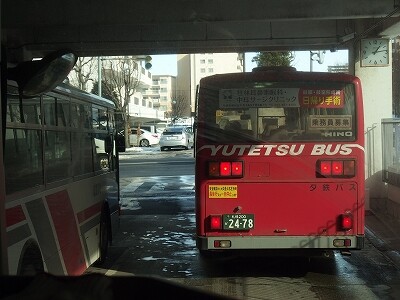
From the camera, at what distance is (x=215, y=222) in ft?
22.8

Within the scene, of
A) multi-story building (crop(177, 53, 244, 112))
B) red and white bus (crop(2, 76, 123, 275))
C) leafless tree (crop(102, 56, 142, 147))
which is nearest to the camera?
red and white bus (crop(2, 76, 123, 275))

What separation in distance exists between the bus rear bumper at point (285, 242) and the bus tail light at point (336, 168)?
2.63 ft

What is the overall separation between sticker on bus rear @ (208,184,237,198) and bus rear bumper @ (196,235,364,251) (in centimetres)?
54

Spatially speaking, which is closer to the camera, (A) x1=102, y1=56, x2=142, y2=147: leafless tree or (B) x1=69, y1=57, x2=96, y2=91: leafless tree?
(B) x1=69, y1=57, x2=96, y2=91: leafless tree

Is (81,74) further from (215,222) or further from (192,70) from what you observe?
(192,70)

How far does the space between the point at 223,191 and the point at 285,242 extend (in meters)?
1.03

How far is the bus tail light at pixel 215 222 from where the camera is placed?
6949 mm

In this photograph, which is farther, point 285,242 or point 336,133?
point 336,133

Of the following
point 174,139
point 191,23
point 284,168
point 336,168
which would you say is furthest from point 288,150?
point 174,139

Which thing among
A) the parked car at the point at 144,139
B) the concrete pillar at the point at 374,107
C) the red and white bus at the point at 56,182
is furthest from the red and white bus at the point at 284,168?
the parked car at the point at 144,139

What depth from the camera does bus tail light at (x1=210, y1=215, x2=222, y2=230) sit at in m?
6.95

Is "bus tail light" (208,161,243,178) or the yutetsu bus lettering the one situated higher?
the yutetsu bus lettering

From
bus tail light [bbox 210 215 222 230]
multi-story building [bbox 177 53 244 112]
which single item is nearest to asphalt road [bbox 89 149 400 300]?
bus tail light [bbox 210 215 222 230]

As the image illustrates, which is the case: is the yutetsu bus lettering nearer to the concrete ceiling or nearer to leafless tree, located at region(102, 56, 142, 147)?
the concrete ceiling
